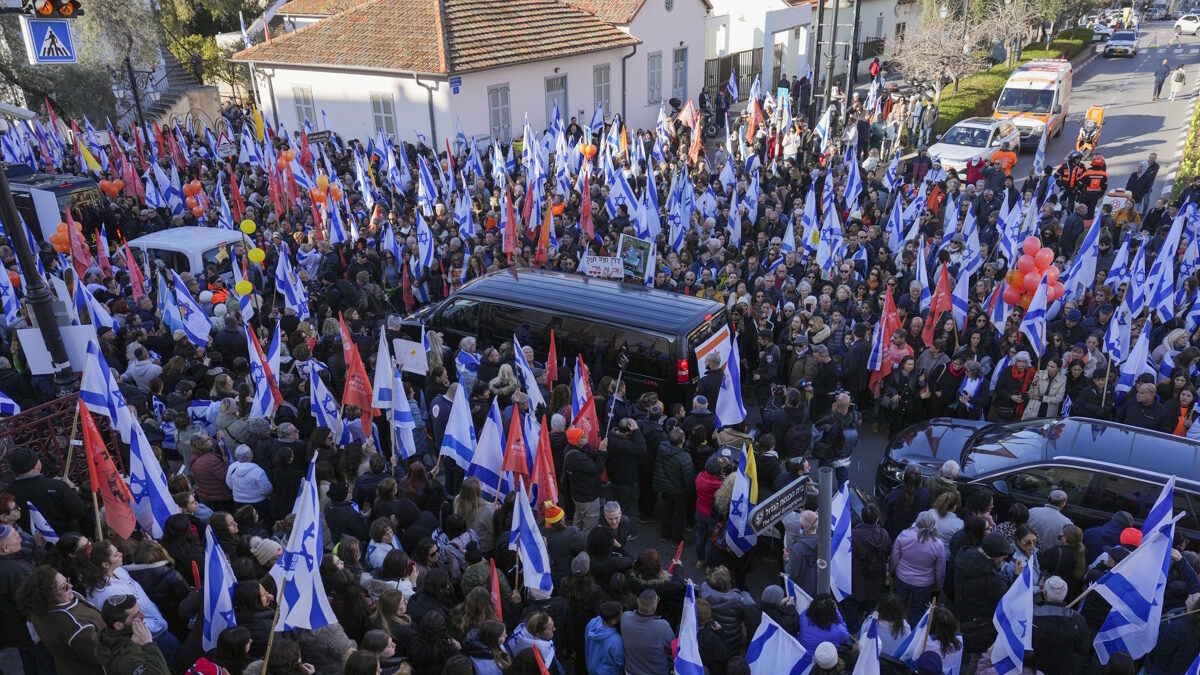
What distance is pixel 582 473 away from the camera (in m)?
7.56

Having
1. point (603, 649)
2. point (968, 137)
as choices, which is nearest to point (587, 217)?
point (603, 649)

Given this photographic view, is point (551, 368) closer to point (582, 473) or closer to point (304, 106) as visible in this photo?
point (582, 473)

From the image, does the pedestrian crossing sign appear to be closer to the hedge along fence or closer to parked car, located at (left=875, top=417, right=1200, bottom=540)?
parked car, located at (left=875, top=417, right=1200, bottom=540)

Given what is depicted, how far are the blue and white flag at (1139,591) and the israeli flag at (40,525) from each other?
23.7 feet

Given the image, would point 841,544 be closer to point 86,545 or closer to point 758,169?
point 86,545

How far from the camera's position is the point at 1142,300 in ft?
34.7

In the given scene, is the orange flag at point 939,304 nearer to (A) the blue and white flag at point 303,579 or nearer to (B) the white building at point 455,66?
(A) the blue and white flag at point 303,579

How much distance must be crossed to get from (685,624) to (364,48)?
22.8 metres

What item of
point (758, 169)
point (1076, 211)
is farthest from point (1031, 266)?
point (758, 169)

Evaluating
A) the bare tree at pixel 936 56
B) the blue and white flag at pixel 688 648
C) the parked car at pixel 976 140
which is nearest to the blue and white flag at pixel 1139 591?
the blue and white flag at pixel 688 648

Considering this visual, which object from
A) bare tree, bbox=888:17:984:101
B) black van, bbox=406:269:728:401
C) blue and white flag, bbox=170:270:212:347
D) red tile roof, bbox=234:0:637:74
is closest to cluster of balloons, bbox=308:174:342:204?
blue and white flag, bbox=170:270:212:347

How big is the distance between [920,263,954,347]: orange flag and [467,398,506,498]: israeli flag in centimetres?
567

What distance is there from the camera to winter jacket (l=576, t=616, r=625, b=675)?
5469 mm

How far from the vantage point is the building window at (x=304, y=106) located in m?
25.9
